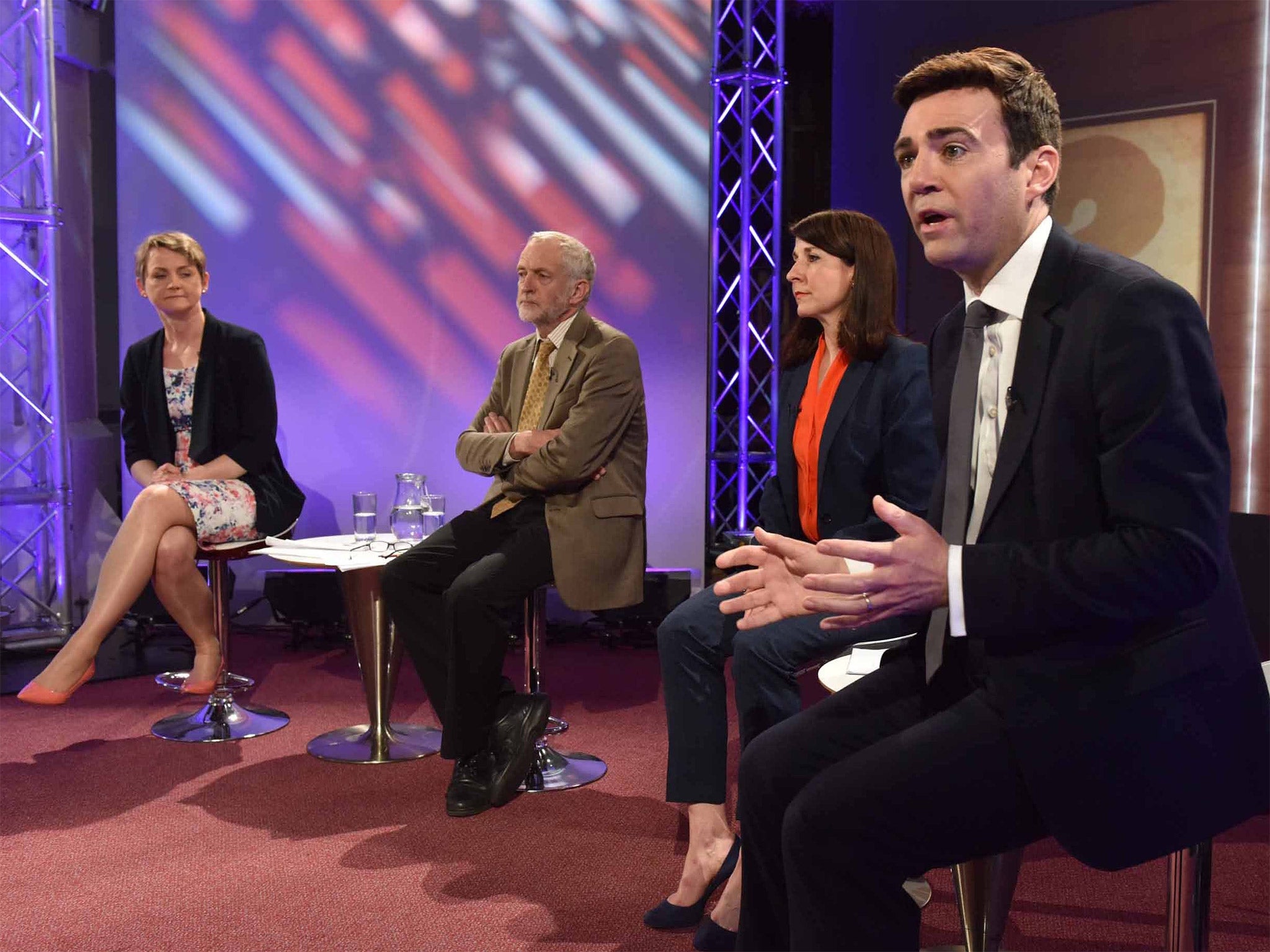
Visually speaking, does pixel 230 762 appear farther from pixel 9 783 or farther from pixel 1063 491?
pixel 1063 491

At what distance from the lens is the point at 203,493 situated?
367 cm

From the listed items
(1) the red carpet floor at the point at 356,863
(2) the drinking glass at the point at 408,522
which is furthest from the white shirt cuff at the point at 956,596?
(2) the drinking glass at the point at 408,522

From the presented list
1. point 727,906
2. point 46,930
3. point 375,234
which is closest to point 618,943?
point 727,906

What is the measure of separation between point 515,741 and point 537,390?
1.05 m

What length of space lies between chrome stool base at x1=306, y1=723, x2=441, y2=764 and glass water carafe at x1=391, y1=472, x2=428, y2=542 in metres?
0.61

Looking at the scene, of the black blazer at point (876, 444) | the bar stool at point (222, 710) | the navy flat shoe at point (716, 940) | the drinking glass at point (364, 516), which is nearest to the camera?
the navy flat shoe at point (716, 940)

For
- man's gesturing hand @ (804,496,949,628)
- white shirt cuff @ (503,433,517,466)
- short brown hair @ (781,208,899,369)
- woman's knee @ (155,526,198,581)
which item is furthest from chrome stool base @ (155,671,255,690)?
man's gesturing hand @ (804,496,949,628)

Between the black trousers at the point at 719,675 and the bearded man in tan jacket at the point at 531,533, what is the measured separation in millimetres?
690

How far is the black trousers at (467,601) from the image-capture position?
10.0 feet

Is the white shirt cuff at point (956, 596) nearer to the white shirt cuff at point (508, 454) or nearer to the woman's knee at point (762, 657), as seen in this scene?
the woman's knee at point (762, 657)

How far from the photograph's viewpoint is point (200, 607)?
3.74 m

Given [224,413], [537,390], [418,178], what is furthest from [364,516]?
[418,178]

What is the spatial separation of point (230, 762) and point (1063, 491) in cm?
276

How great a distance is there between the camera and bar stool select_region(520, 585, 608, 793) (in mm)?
3189
